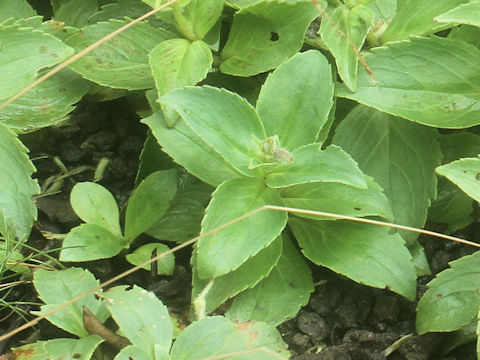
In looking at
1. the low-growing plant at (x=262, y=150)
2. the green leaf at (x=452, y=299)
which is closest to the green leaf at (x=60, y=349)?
the low-growing plant at (x=262, y=150)

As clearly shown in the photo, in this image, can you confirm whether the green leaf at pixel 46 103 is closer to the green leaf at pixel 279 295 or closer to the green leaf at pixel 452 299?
the green leaf at pixel 279 295

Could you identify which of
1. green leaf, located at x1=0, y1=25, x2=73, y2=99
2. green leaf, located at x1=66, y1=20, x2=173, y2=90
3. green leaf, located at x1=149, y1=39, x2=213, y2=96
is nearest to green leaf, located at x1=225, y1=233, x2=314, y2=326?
green leaf, located at x1=149, y1=39, x2=213, y2=96

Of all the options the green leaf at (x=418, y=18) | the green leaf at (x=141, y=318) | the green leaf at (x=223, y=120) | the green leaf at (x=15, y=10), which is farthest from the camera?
the green leaf at (x=15, y=10)

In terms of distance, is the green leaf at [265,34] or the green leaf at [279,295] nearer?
the green leaf at [279,295]

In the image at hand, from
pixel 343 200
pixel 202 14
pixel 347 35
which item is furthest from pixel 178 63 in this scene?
pixel 343 200

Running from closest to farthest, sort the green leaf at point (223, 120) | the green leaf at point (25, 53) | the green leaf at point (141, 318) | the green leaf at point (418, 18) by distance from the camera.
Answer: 1. the green leaf at point (141, 318)
2. the green leaf at point (223, 120)
3. the green leaf at point (25, 53)
4. the green leaf at point (418, 18)

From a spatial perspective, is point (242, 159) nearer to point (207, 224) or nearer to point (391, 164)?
point (207, 224)

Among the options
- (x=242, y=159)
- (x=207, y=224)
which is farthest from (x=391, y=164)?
(x=207, y=224)
